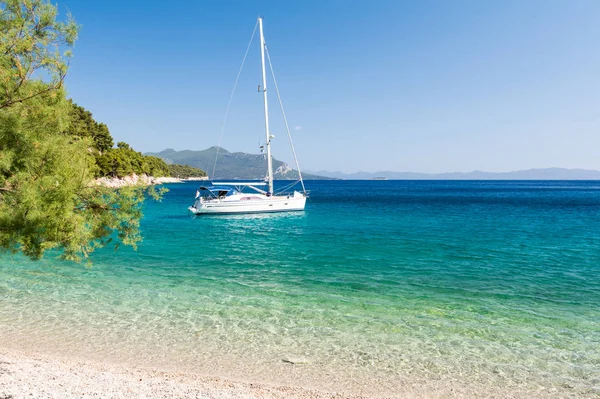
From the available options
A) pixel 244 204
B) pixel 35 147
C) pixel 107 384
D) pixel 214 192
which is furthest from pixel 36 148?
pixel 214 192

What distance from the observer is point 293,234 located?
29969mm

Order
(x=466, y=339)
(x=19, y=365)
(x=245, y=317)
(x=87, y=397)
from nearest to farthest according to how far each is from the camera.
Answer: (x=87, y=397) → (x=19, y=365) → (x=466, y=339) → (x=245, y=317)

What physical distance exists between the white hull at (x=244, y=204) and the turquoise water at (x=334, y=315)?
20659 millimetres

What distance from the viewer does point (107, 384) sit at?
250 inches

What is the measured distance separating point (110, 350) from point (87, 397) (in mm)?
3016

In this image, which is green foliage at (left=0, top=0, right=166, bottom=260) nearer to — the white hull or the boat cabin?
the white hull

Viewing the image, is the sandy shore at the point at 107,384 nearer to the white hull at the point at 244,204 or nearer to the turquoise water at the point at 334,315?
the turquoise water at the point at 334,315

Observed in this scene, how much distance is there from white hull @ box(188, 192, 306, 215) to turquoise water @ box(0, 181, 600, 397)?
20.7 metres

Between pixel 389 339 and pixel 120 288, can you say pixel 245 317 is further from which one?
pixel 120 288

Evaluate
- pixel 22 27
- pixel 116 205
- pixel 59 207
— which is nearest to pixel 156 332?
pixel 116 205

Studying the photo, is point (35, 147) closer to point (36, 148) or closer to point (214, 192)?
point (36, 148)

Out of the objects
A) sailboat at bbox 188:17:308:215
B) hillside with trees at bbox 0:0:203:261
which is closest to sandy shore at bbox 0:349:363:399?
hillside with trees at bbox 0:0:203:261

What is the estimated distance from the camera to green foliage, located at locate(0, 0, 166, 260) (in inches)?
272

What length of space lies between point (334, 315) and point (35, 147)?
8.47 m
